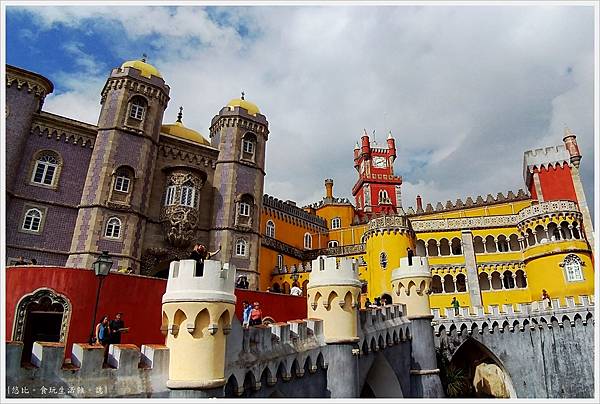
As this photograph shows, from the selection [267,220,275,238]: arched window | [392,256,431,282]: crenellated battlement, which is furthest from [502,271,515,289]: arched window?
[267,220,275,238]: arched window

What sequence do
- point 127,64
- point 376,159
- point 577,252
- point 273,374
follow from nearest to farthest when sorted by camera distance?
1. point 273,374
2. point 127,64
3. point 577,252
4. point 376,159

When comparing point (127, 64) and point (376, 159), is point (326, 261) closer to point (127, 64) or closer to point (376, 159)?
point (127, 64)

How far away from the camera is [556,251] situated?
106 feet

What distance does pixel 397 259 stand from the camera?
33.3m

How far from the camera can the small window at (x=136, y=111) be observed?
82.4ft

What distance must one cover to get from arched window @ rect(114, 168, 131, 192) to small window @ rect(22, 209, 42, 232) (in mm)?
4170

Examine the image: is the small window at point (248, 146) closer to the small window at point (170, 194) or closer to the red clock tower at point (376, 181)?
the small window at point (170, 194)

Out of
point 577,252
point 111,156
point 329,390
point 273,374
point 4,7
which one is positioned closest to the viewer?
point 4,7

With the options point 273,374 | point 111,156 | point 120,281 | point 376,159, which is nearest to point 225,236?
point 111,156

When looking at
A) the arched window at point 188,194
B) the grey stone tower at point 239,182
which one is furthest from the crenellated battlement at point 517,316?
the arched window at point 188,194

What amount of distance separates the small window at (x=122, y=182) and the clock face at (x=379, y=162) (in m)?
45.3

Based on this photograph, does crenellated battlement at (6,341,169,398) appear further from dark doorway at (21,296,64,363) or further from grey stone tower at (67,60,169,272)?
grey stone tower at (67,60,169,272)

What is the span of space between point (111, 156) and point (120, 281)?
11.8m

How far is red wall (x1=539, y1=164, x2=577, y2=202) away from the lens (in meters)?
37.5
